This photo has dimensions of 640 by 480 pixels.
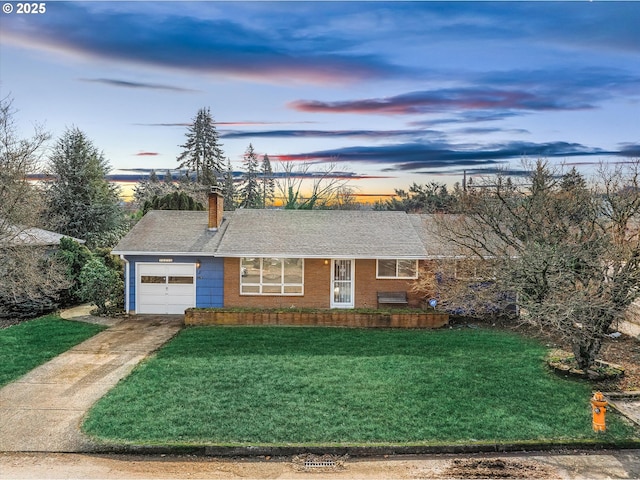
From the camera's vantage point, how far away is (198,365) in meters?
11.1

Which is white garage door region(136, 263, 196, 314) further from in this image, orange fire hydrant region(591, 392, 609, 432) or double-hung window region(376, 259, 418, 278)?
orange fire hydrant region(591, 392, 609, 432)

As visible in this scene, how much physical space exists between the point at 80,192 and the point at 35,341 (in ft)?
57.0

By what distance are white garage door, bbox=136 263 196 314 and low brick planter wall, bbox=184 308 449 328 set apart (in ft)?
6.01

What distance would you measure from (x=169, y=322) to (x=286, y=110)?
1219cm

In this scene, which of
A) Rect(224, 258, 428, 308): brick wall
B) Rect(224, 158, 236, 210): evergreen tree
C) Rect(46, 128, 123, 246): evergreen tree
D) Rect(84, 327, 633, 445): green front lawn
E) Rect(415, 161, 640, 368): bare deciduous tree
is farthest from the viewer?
Rect(224, 158, 236, 210): evergreen tree

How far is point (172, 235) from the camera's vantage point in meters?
18.0

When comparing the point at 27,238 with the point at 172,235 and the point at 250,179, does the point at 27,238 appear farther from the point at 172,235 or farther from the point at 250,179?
the point at 250,179

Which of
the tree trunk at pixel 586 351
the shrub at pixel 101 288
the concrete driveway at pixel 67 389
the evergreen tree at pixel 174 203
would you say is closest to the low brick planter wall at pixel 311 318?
the concrete driveway at pixel 67 389

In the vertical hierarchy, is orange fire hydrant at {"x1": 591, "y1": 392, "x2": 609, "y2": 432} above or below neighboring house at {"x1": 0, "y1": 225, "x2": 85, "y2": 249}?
below

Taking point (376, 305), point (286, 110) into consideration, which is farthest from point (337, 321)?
point (286, 110)

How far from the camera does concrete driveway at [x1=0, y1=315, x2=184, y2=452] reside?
24.6ft

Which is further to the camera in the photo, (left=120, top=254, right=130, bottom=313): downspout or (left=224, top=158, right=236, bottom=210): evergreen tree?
(left=224, top=158, right=236, bottom=210): evergreen tree

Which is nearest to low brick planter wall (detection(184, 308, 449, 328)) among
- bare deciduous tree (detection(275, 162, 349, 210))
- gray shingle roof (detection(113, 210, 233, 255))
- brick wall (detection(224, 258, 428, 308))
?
brick wall (detection(224, 258, 428, 308))

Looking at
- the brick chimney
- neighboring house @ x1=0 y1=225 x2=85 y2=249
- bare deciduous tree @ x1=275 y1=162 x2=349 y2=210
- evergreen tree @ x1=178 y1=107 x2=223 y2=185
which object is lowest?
neighboring house @ x1=0 y1=225 x2=85 y2=249
